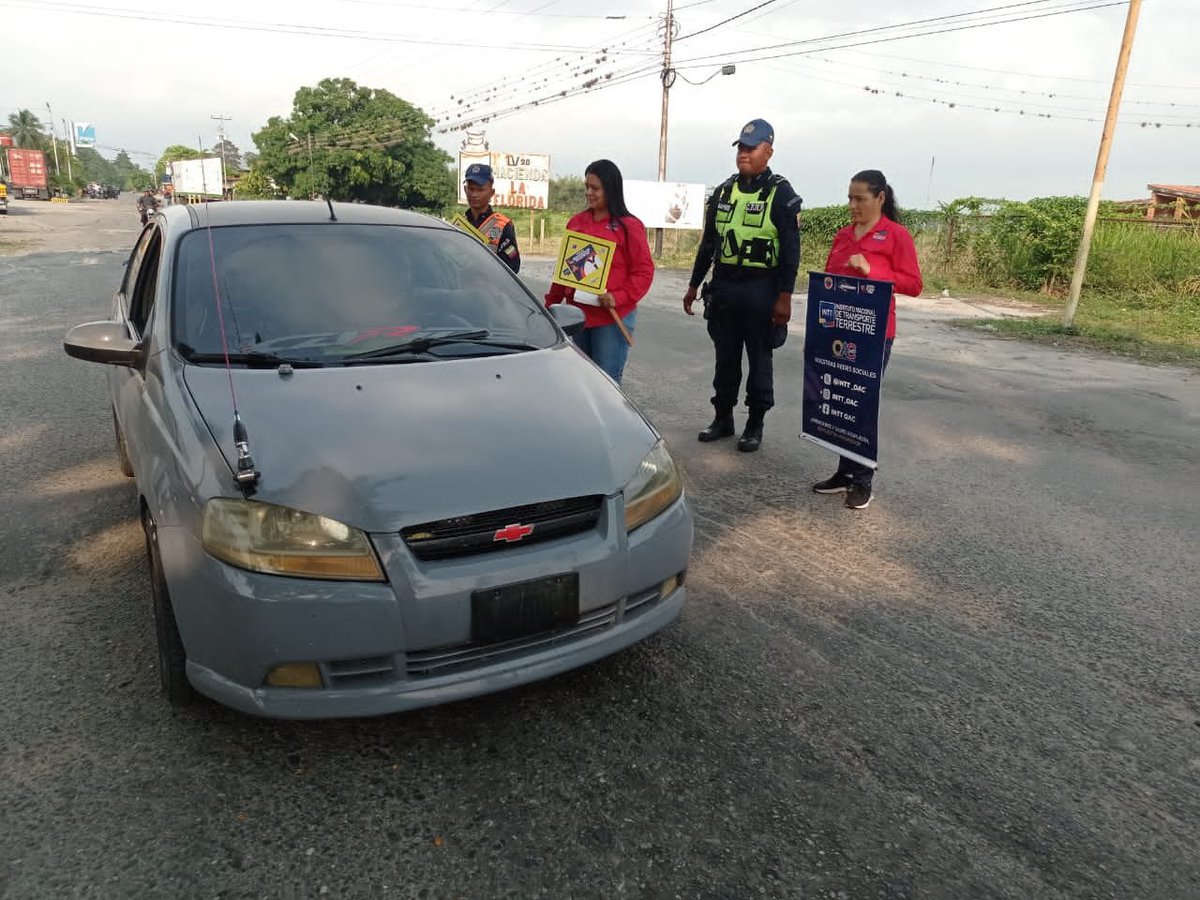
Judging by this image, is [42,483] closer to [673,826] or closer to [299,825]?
[299,825]

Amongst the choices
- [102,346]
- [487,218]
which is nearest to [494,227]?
[487,218]

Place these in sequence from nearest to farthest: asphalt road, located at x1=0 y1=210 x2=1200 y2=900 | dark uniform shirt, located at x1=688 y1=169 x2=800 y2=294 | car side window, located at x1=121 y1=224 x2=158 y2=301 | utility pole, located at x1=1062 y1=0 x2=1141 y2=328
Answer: asphalt road, located at x1=0 y1=210 x2=1200 y2=900 < car side window, located at x1=121 y1=224 x2=158 y2=301 < dark uniform shirt, located at x1=688 y1=169 x2=800 y2=294 < utility pole, located at x1=1062 y1=0 x2=1141 y2=328

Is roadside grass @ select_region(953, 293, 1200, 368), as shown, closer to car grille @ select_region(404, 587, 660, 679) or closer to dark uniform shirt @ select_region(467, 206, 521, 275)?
dark uniform shirt @ select_region(467, 206, 521, 275)

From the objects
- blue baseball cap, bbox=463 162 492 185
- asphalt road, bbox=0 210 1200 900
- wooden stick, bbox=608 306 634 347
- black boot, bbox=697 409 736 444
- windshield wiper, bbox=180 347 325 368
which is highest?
blue baseball cap, bbox=463 162 492 185

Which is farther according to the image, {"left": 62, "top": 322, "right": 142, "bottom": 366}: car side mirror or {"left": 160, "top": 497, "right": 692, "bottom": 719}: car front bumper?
{"left": 62, "top": 322, "right": 142, "bottom": 366}: car side mirror

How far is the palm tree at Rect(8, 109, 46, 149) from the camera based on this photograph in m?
130

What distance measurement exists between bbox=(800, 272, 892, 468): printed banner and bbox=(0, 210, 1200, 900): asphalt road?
1.63 feet

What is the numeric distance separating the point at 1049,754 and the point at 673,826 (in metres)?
1.24

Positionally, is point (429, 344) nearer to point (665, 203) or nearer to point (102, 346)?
point (102, 346)

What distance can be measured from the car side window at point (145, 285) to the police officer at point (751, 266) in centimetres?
308

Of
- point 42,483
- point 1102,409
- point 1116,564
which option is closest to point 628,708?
point 1116,564

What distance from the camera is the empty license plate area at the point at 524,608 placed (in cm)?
221

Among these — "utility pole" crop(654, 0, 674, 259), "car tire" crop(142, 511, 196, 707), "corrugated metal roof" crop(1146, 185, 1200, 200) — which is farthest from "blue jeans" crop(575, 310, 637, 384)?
"corrugated metal roof" crop(1146, 185, 1200, 200)

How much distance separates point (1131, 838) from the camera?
2.21 metres
